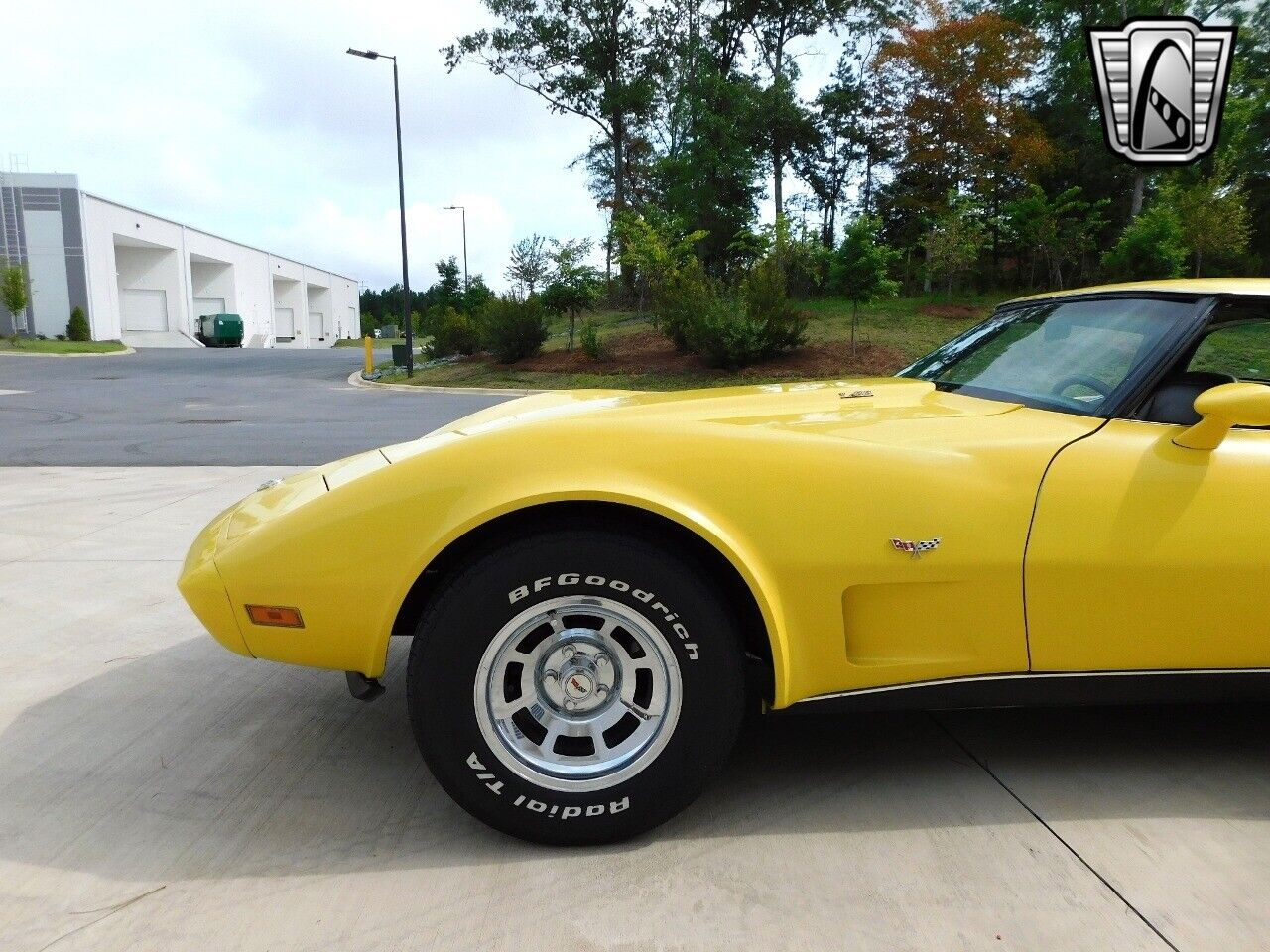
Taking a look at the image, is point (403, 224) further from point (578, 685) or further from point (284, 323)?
point (284, 323)

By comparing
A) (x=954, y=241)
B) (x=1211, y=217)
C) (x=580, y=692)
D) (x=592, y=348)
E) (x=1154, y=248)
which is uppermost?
(x=1211, y=217)

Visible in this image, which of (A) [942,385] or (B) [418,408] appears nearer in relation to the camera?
(A) [942,385]

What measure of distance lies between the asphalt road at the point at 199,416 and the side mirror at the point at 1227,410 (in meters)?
7.39

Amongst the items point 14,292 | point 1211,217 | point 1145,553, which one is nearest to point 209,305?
point 14,292

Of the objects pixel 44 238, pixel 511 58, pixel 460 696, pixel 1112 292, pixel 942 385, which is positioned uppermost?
pixel 511 58

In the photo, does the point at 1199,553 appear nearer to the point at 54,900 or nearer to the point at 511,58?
the point at 54,900

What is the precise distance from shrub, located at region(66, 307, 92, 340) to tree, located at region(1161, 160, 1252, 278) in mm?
47691

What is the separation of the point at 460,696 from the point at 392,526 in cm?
39

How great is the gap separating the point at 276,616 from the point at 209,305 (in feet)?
226

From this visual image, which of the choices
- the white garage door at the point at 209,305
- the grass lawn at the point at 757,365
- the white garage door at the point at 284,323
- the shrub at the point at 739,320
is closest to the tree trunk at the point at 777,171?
the grass lawn at the point at 757,365

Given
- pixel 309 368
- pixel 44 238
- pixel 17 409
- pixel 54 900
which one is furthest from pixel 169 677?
pixel 44 238

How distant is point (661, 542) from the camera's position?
2.03 m

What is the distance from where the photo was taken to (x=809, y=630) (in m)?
2.00

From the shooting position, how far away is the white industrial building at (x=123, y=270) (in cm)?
4897
